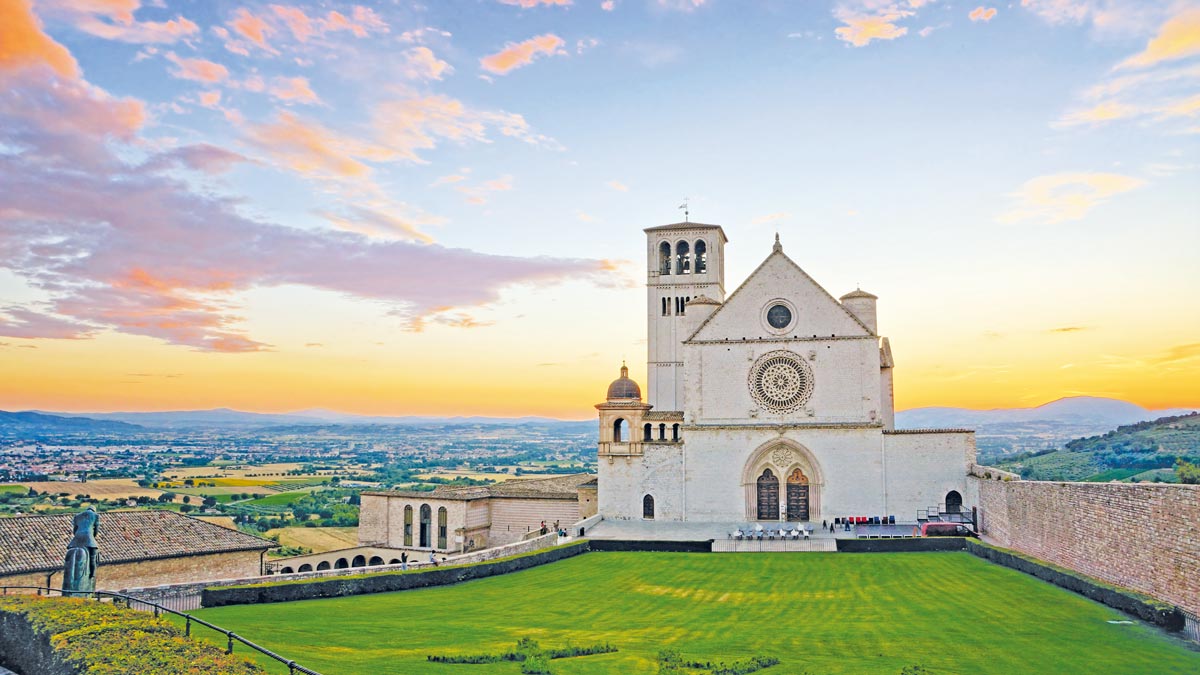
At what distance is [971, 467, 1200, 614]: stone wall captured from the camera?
19312 millimetres

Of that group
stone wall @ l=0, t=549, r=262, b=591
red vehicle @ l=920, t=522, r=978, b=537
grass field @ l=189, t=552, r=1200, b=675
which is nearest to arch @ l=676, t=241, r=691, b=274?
red vehicle @ l=920, t=522, r=978, b=537

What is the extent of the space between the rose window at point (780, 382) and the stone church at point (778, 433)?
0.19 ft

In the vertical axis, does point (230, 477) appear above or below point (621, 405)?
below

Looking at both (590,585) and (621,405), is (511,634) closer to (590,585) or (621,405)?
(590,585)

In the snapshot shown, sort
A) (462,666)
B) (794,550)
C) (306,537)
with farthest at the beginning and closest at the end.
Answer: (306,537), (794,550), (462,666)

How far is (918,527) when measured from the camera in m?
39.1

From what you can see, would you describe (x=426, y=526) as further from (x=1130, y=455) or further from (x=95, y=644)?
(x=1130, y=455)

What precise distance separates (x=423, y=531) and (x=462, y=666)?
3388 cm

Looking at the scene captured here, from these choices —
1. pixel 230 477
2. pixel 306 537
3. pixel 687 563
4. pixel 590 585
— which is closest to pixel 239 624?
pixel 590 585

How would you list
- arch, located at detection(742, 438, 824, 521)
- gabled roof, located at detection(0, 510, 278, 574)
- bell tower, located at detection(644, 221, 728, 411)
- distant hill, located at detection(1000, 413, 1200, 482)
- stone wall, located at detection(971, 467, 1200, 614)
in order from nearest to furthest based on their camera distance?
stone wall, located at detection(971, 467, 1200, 614), gabled roof, located at detection(0, 510, 278, 574), arch, located at detection(742, 438, 824, 521), bell tower, located at detection(644, 221, 728, 411), distant hill, located at detection(1000, 413, 1200, 482)

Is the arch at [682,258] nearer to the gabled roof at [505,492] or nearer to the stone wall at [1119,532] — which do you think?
the gabled roof at [505,492]

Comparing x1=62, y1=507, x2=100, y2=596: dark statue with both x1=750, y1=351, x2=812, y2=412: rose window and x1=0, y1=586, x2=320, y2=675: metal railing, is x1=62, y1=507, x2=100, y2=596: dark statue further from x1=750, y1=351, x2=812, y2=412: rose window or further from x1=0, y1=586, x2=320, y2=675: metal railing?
x1=750, y1=351, x2=812, y2=412: rose window

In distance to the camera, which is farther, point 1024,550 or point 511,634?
point 1024,550

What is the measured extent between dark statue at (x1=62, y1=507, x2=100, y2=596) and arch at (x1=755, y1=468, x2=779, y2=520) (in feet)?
107
